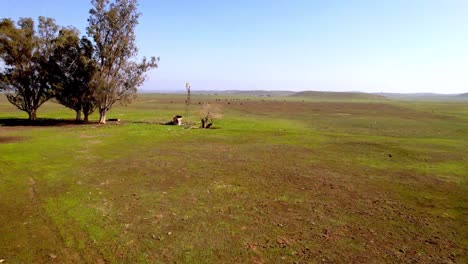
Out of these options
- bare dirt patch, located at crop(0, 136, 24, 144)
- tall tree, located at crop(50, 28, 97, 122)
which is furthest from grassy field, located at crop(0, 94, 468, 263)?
tall tree, located at crop(50, 28, 97, 122)

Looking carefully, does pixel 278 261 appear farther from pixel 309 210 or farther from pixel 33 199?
pixel 33 199

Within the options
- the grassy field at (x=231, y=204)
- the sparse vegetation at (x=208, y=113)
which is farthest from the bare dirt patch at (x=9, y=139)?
the sparse vegetation at (x=208, y=113)

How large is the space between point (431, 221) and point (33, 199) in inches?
547

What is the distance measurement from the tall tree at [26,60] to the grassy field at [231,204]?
52.2 ft

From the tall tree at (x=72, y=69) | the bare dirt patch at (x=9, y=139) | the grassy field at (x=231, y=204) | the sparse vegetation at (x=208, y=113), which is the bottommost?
the grassy field at (x=231, y=204)

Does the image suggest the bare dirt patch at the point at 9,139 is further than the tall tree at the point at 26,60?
No

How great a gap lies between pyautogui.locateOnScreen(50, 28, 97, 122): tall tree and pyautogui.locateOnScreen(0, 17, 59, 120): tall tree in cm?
128

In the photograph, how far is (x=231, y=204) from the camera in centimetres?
1166

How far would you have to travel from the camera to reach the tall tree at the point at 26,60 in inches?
1309

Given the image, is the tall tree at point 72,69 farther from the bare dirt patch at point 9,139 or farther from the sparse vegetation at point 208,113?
the sparse vegetation at point 208,113

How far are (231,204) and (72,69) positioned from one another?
101 feet

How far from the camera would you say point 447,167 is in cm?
1758

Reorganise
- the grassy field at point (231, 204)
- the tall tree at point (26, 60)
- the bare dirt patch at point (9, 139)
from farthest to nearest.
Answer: the tall tree at point (26, 60), the bare dirt patch at point (9, 139), the grassy field at point (231, 204)

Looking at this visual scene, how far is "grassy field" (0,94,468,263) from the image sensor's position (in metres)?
8.36
